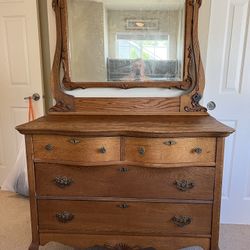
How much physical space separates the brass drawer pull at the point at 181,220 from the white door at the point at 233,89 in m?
0.80

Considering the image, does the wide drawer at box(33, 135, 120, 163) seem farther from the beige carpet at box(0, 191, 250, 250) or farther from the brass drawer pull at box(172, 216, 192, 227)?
the beige carpet at box(0, 191, 250, 250)

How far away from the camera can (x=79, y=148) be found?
1.32 meters

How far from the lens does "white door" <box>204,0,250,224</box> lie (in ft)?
5.79

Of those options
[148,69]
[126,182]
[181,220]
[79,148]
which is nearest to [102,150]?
[79,148]

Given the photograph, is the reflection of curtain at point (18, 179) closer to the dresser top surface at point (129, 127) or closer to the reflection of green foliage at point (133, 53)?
the dresser top surface at point (129, 127)

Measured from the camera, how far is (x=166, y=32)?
167 centimetres

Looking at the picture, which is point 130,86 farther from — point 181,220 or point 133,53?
point 181,220

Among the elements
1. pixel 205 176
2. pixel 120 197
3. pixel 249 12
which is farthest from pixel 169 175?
pixel 249 12

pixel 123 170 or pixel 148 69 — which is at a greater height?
pixel 148 69

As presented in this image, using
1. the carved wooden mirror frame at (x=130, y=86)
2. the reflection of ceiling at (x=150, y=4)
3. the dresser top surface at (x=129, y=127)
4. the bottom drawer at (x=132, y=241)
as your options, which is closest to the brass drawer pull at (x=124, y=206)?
the bottom drawer at (x=132, y=241)

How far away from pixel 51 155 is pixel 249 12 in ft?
5.39

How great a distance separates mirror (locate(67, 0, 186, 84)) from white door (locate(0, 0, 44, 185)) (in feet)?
2.35

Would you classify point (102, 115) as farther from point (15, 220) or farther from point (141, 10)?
point (15, 220)

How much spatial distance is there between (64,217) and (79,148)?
0.43 m
